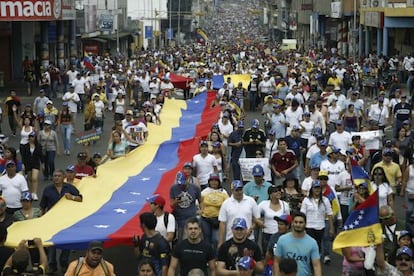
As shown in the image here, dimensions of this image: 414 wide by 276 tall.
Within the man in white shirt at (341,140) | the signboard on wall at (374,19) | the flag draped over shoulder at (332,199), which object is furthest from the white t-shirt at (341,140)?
the signboard on wall at (374,19)

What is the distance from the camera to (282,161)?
1457 cm

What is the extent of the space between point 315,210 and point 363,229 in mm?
1977

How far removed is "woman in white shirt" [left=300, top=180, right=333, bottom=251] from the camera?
1148cm

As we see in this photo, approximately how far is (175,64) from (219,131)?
1405 inches

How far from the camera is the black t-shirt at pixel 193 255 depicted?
9.19m

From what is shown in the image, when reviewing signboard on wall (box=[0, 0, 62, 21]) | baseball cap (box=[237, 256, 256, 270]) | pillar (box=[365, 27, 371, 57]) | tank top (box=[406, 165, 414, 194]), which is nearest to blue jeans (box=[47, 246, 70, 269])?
baseball cap (box=[237, 256, 256, 270])

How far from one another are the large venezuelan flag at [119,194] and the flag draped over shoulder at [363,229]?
243 centimetres

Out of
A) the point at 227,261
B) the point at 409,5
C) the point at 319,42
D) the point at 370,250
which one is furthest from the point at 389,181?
the point at 319,42

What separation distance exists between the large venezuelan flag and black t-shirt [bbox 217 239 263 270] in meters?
1.71

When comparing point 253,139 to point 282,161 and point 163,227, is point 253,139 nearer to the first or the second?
point 282,161

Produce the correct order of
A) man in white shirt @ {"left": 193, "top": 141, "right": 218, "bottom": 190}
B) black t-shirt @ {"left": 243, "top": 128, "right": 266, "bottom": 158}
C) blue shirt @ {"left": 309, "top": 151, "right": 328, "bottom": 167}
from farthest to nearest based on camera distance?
black t-shirt @ {"left": 243, "top": 128, "right": 266, "bottom": 158} < blue shirt @ {"left": 309, "top": 151, "right": 328, "bottom": 167} < man in white shirt @ {"left": 193, "top": 141, "right": 218, "bottom": 190}

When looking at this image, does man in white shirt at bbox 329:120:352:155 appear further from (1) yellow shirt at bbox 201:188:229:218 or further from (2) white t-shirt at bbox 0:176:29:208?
(2) white t-shirt at bbox 0:176:29:208

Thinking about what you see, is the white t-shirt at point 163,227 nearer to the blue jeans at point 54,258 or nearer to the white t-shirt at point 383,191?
the blue jeans at point 54,258

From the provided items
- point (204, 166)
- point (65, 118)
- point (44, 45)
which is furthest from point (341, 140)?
point (44, 45)
